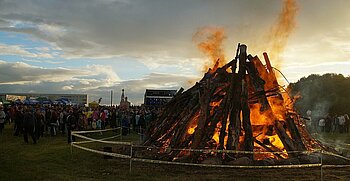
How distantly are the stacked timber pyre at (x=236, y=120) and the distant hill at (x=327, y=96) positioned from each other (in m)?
33.4

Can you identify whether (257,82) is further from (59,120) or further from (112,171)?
(59,120)

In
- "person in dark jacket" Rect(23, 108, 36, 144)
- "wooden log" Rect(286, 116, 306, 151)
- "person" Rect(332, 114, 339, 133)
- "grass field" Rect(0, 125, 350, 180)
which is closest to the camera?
"grass field" Rect(0, 125, 350, 180)

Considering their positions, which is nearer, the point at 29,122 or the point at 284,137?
the point at 284,137

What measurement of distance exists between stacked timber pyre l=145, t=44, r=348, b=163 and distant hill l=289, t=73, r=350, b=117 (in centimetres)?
3339

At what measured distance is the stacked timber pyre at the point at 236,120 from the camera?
14617mm

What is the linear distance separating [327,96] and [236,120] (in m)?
42.9


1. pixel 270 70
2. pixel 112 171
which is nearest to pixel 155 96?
pixel 270 70

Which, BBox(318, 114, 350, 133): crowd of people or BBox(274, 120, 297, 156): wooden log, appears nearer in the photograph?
BBox(274, 120, 297, 156): wooden log

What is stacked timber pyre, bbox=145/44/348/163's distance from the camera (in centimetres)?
1462

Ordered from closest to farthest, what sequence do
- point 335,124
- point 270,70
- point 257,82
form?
point 257,82, point 270,70, point 335,124

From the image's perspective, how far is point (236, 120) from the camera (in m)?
15.0

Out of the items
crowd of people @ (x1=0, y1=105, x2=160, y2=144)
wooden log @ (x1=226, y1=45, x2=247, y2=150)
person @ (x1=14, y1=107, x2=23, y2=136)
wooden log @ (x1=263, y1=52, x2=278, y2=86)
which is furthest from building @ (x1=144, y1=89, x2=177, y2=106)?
wooden log @ (x1=226, y1=45, x2=247, y2=150)

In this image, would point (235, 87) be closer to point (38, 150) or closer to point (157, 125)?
point (157, 125)

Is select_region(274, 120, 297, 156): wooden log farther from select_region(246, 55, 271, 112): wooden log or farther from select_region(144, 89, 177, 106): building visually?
select_region(144, 89, 177, 106): building
